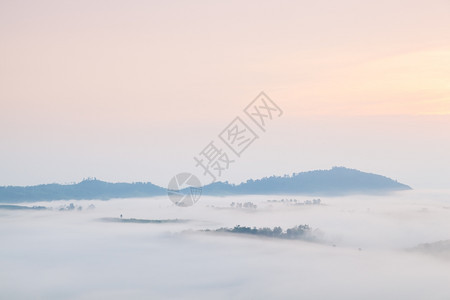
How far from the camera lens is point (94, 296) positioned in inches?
4107

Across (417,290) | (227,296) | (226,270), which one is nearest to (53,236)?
(226,270)

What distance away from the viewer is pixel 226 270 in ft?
373

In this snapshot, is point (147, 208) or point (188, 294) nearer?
point (188, 294)

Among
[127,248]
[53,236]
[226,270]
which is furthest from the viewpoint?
[53,236]

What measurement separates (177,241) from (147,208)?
Answer: 2284 inches

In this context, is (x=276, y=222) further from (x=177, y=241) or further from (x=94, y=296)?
(x=94, y=296)

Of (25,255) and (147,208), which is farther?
(147,208)

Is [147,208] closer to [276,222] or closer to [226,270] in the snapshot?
[276,222]

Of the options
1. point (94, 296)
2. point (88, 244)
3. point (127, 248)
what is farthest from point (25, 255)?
point (94, 296)

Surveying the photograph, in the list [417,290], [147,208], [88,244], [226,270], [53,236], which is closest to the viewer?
[417,290]

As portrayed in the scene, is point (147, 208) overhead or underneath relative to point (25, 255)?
overhead

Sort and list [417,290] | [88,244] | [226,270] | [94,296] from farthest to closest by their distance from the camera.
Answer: [88,244]
[226,270]
[94,296]
[417,290]

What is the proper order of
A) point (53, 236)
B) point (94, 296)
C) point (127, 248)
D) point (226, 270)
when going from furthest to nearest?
1. point (53, 236)
2. point (127, 248)
3. point (226, 270)
4. point (94, 296)

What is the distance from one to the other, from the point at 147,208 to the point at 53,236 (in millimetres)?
40754
